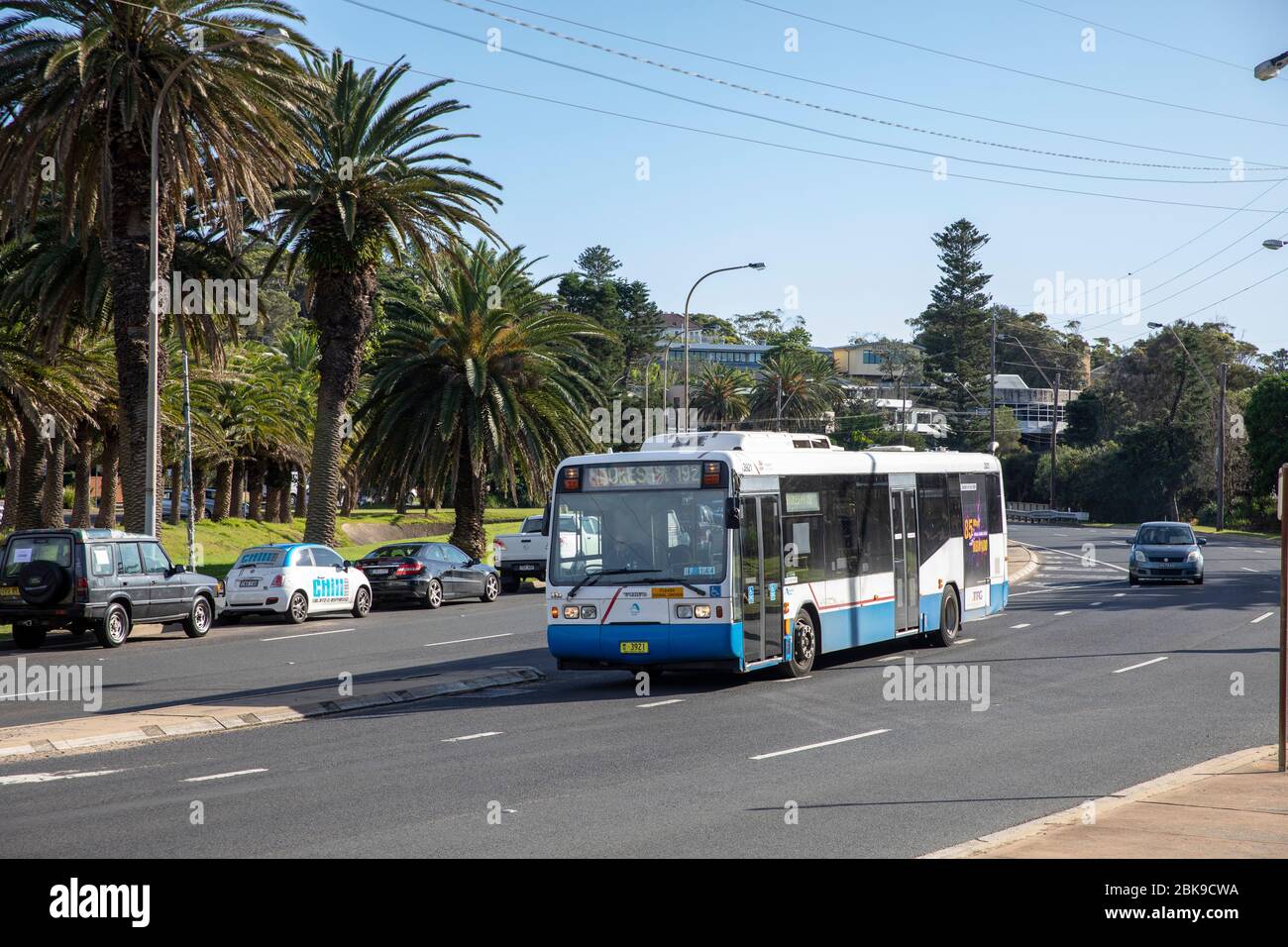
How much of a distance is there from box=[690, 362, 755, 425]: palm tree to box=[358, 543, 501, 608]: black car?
70305mm

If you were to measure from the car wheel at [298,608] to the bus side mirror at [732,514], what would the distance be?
14.9m

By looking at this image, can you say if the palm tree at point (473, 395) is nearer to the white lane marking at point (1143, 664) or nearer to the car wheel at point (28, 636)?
the car wheel at point (28, 636)

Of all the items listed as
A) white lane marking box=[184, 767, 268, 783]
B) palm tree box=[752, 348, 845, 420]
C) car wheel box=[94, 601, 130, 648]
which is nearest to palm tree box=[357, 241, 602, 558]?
car wheel box=[94, 601, 130, 648]

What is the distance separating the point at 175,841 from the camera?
878 centimetres

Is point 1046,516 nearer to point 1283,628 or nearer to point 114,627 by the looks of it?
point 114,627

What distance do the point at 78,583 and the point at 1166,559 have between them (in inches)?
1085

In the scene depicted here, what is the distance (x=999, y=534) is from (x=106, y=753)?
1682 cm

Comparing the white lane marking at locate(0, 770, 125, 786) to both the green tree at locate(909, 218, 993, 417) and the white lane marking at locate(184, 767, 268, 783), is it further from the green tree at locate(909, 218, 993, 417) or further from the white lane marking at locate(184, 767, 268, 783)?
the green tree at locate(909, 218, 993, 417)

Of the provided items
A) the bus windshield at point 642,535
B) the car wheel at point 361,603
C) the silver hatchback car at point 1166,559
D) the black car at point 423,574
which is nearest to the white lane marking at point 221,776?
the bus windshield at point 642,535

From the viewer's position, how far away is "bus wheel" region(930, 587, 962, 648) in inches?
871

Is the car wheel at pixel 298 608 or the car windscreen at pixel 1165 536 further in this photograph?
the car windscreen at pixel 1165 536

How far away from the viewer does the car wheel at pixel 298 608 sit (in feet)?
93.9

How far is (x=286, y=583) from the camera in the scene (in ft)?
93.6
